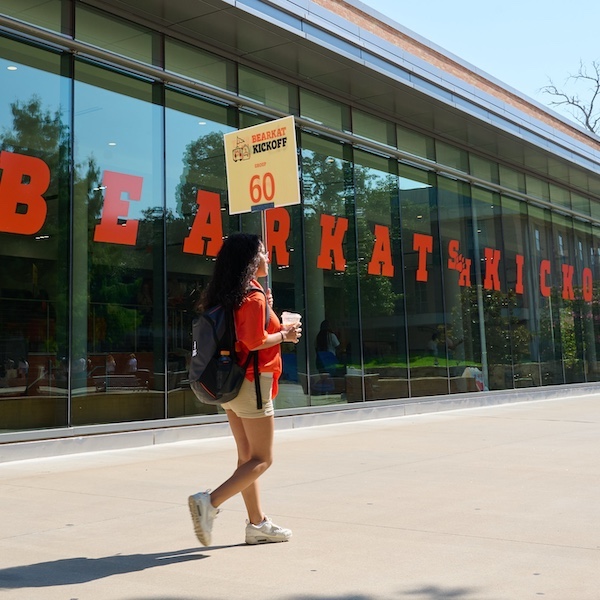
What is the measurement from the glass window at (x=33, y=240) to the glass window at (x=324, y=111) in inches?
222

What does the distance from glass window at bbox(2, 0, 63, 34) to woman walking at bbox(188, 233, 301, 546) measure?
711cm

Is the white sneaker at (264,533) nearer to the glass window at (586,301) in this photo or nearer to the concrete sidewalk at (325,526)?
the concrete sidewalk at (325,526)

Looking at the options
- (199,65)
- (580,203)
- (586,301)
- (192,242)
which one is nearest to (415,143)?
(199,65)

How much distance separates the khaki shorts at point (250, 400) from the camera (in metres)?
5.01

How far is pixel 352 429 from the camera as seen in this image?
13500mm

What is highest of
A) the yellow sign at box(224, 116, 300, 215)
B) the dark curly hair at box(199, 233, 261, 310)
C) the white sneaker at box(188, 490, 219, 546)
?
the yellow sign at box(224, 116, 300, 215)

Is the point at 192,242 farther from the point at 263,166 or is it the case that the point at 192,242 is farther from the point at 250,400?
the point at 250,400

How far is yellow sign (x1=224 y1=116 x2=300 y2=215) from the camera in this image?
23.7ft

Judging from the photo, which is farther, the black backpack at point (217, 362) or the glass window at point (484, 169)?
the glass window at point (484, 169)

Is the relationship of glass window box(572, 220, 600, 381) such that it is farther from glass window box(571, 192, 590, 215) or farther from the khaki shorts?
the khaki shorts

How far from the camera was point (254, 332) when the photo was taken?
493 cm

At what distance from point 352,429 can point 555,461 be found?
4.98 metres

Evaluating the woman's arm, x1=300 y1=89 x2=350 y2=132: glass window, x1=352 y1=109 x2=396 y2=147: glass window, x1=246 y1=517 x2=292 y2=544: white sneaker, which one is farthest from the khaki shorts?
x1=352 y1=109 x2=396 y2=147: glass window

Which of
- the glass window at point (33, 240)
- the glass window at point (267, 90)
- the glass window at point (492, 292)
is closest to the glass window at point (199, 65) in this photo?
the glass window at point (267, 90)
